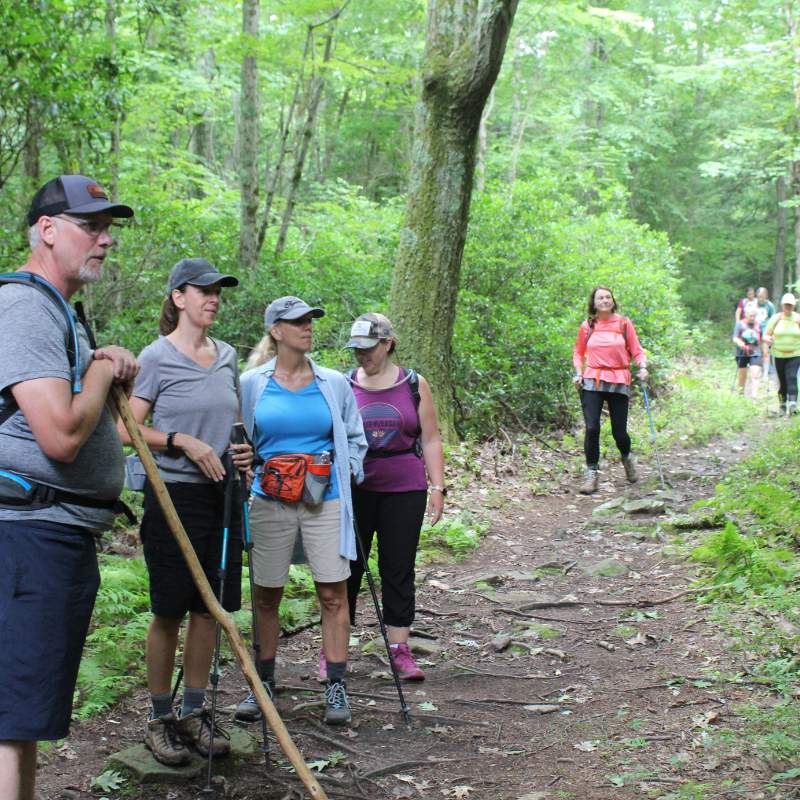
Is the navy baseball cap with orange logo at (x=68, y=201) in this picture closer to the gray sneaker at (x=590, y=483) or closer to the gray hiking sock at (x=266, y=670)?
the gray hiking sock at (x=266, y=670)

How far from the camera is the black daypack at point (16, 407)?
281 centimetres

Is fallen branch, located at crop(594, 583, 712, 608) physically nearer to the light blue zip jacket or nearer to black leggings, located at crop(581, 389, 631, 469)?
the light blue zip jacket

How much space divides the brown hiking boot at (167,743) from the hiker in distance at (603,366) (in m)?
7.62

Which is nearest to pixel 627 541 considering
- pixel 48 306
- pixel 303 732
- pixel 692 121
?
pixel 303 732

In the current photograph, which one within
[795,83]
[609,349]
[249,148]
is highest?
[795,83]

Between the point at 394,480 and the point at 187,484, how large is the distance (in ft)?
5.57

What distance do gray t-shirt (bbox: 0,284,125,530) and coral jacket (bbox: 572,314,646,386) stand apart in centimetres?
858

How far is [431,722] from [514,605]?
225cm

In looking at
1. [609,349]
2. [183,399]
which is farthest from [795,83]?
[183,399]

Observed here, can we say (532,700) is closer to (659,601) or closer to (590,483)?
(659,601)

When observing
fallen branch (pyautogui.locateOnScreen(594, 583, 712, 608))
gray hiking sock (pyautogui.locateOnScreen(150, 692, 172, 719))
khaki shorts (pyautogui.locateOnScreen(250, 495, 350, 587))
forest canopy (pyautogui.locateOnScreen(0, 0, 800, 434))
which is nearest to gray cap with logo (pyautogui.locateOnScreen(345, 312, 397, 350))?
khaki shorts (pyautogui.locateOnScreen(250, 495, 350, 587))

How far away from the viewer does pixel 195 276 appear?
4453 mm

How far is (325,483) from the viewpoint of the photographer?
501cm

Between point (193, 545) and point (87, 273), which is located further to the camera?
point (193, 545)
